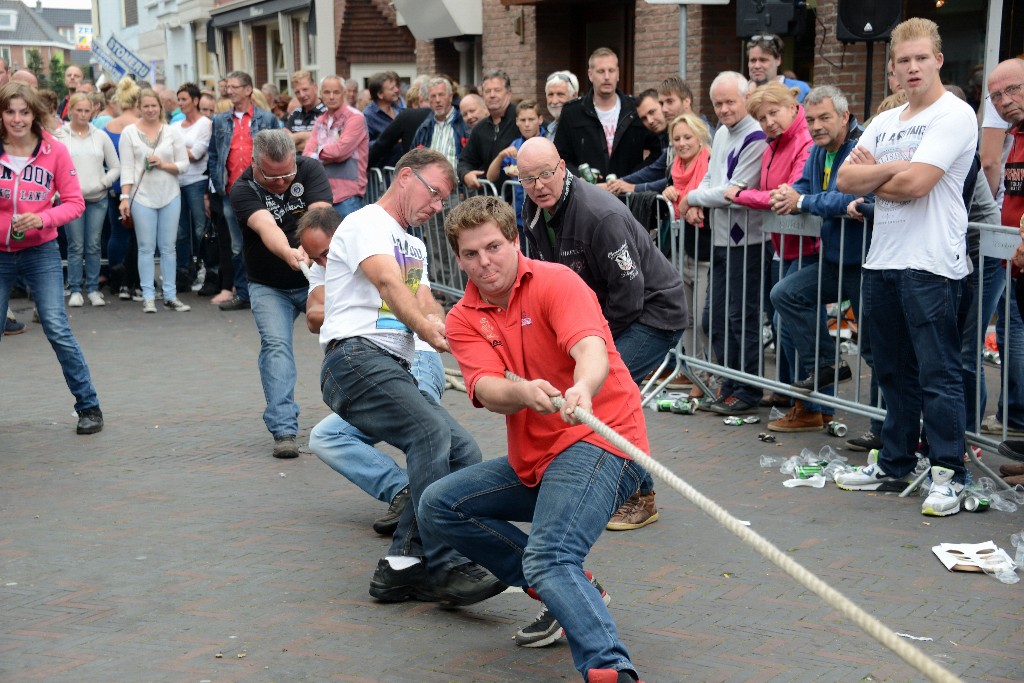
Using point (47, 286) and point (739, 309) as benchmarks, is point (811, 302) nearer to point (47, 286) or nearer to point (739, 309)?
point (739, 309)

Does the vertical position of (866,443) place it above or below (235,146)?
below

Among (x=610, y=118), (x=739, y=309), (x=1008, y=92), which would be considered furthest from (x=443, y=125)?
(x=1008, y=92)

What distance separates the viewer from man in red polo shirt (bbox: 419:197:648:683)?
3.74 m

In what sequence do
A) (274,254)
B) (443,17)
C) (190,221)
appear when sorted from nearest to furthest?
(274,254)
(190,221)
(443,17)

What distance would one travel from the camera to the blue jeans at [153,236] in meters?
12.1

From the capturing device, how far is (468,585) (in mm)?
4637

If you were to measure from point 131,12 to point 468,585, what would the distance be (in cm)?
4424

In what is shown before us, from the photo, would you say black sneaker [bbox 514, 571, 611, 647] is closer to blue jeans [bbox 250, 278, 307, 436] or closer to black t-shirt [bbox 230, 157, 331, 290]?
blue jeans [bbox 250, 278, 307, 436]

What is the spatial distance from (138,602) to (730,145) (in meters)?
4.67

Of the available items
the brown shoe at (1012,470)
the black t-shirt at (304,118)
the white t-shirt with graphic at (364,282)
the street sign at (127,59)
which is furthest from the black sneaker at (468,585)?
the street sign at (127,59)

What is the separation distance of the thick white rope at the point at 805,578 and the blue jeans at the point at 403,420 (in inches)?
47.8

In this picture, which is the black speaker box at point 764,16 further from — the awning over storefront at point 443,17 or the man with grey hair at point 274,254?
the awning over storefront at point 443,17

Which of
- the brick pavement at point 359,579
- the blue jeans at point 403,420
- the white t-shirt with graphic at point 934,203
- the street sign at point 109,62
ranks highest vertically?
the street sign at point 109,62

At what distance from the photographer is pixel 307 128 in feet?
45.7
